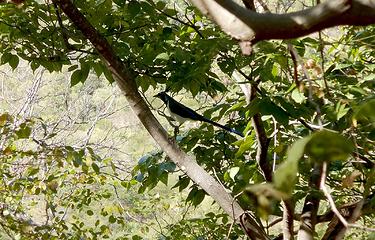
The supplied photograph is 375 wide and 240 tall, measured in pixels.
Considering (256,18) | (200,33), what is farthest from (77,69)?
(256,18)

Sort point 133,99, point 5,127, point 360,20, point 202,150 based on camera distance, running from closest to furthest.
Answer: point 360,20 → point 133,99 → point 202,150 → point 5,127

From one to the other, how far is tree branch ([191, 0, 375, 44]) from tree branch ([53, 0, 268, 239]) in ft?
3.35

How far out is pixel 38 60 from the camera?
5.31 feet

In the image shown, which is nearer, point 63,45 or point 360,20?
point 360,20

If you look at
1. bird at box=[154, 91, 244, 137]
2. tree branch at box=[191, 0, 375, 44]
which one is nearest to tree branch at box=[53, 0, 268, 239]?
bird at box=[154, 91, 244, 137]

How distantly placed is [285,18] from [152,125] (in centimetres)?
111

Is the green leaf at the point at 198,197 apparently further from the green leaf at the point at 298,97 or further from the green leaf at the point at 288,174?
the green leaf at the point at 288,174

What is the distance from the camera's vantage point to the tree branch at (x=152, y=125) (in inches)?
53.3

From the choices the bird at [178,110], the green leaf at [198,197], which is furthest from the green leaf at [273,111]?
the bird at [178,110]

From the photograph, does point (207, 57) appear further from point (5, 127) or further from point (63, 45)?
point (5, 127)

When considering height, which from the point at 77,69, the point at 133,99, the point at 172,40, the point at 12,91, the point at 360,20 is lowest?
the point at 360,20

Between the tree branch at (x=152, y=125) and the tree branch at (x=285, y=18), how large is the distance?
1.02m

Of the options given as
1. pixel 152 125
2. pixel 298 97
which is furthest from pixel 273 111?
pixel 152 125

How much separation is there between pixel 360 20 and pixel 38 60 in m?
1.39
